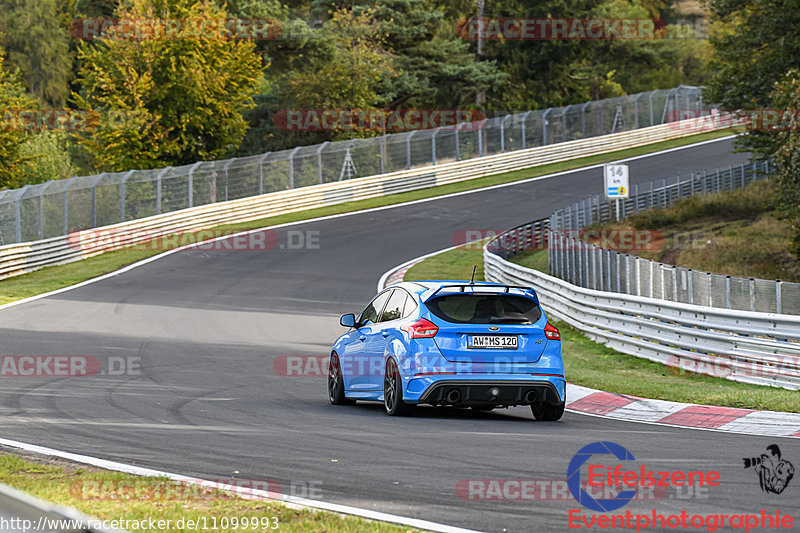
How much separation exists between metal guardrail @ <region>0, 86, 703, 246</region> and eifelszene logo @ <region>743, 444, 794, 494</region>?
2588 centimetres

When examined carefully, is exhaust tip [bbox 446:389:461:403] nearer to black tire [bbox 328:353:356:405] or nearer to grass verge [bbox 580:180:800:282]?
black tire [bbox 328:353:356:405]

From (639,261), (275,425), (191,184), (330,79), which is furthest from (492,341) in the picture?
(330,79)

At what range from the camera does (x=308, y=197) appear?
43.9 metres

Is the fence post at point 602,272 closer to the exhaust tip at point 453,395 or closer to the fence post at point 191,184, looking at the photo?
the exhaust tip at point 453,395

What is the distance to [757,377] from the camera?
14.2m

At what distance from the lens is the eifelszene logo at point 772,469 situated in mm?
7265

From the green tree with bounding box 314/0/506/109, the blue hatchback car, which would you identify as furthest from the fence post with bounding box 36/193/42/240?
the green tree with bounding box 314/0/506/109

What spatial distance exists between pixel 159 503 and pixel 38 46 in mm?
72475

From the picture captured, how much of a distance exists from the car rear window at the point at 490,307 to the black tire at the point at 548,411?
0.95 m

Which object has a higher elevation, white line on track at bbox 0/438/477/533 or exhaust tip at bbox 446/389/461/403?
white line on track at bbox 0/438/477/533

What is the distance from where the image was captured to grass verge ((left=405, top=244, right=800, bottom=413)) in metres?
12.2

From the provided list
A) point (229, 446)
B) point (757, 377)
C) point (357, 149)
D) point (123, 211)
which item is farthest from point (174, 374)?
point (357, 149)

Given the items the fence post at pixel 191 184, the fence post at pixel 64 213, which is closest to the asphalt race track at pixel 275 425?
the fence post at pixel 64 213

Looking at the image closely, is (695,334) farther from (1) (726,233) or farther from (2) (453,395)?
(1) (726,233)
